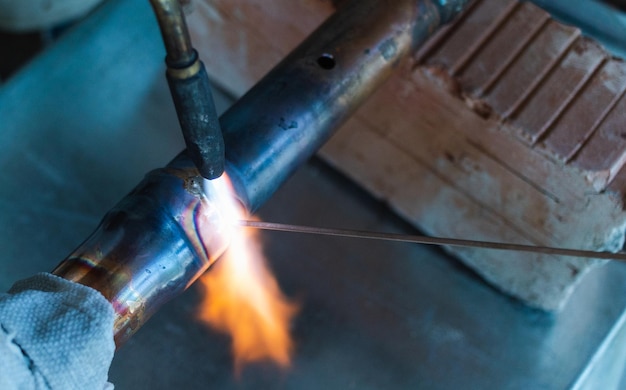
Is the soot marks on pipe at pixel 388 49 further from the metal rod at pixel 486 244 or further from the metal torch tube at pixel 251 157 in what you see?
the metal rod at pixel 486 244

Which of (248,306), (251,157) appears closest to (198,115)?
(251,157)

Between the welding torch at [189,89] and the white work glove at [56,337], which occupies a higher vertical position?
the welding torch at [189,89]

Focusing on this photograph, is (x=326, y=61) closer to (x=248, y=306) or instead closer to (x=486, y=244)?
(x=486, y=244)

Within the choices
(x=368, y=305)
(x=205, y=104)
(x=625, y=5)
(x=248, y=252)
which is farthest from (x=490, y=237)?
(x=625, y=5)

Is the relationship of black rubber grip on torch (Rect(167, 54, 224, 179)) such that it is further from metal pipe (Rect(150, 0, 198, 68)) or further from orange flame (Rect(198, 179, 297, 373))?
orange flame (Rect(198, 179, 297, 373))

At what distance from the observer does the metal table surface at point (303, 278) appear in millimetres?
1061

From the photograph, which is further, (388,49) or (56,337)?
(388,49)

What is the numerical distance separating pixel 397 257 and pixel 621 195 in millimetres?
411

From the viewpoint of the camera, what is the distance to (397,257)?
119cm

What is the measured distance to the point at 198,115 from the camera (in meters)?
0.58

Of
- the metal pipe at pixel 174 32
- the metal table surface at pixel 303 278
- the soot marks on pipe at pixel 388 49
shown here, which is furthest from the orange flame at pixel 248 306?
the metal pipe at pixel 174 32

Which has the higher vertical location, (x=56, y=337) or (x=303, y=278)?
(x=56, y=337)

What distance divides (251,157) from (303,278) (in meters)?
0.40

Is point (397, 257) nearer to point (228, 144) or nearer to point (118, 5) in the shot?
point (228, 144)
